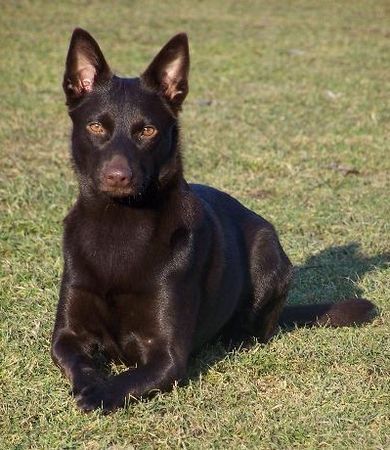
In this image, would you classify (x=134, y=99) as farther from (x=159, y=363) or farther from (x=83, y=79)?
(x=159, y=363)

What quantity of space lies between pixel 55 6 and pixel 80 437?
673 inches

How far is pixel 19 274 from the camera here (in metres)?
5.35

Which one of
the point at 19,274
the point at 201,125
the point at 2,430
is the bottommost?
the point at 201,125

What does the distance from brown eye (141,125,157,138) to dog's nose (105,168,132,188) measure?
25 centimetres

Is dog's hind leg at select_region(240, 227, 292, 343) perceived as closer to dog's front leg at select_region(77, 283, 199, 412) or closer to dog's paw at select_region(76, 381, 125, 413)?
dog's front leg at select_region(77, 283, 199, 412)

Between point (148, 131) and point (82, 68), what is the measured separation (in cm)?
46

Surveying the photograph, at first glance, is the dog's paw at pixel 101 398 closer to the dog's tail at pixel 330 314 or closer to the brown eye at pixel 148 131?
the brown eye at pixel 148 131

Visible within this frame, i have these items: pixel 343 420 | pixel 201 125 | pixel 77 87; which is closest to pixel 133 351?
pixel 343 420

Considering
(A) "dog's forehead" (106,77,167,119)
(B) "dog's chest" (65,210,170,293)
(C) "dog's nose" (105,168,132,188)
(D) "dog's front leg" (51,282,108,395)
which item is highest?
(A) "dog's forehead" (106,77,167,119)

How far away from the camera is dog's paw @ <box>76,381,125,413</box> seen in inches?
141

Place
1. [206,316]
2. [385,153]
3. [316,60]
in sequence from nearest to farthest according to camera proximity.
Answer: [206,316] → [385,153] → [316,60]

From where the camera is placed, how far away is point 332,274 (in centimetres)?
567

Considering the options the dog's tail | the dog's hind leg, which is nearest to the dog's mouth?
the dog's hind leg

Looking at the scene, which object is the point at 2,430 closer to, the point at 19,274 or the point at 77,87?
the point at 77,87
